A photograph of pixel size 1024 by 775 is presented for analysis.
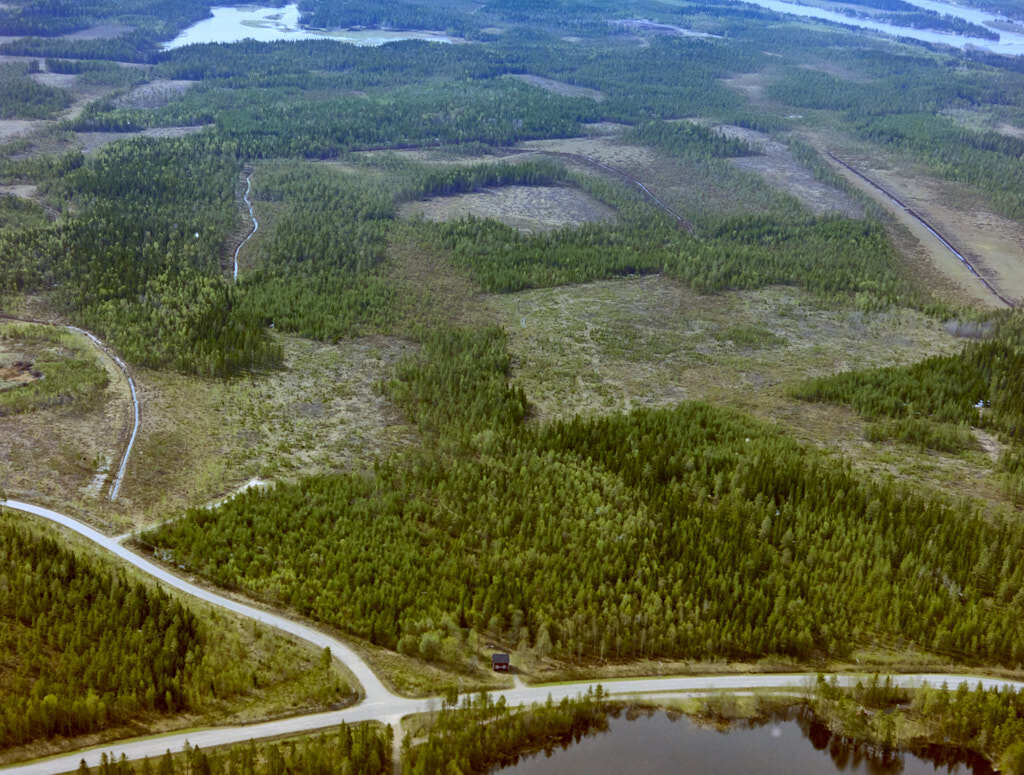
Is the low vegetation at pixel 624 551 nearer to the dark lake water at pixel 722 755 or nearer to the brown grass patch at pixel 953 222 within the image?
the dark lake water at pixel 722 755

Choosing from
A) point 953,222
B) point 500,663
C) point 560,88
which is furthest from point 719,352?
point 560,88

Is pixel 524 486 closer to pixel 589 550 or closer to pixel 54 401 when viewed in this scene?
pixel 589 550

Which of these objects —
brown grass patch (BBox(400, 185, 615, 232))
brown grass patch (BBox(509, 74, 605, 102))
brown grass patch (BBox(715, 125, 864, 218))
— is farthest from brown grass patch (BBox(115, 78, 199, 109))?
brown grass patch (BBox(715, 125, 864, 218))

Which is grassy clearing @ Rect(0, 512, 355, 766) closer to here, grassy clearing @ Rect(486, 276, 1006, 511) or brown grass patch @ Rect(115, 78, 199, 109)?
grassy clearing @ Rect(486, 276, 1006, 511)

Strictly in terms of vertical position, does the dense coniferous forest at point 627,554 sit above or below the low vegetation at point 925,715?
above

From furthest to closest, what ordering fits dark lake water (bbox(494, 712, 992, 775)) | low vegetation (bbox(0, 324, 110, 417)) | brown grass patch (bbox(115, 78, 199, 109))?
brown grass patch (bbox(115, 78, 199, 109))
low vegetation (bbox(0, 324, 110, 417))
dark lake water (bbox(494, 712, 992, 775))

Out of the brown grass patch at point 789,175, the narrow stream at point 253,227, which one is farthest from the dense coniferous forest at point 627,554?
the brown grass patch at point 789,175

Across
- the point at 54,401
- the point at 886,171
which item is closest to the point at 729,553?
the point at 54,401
